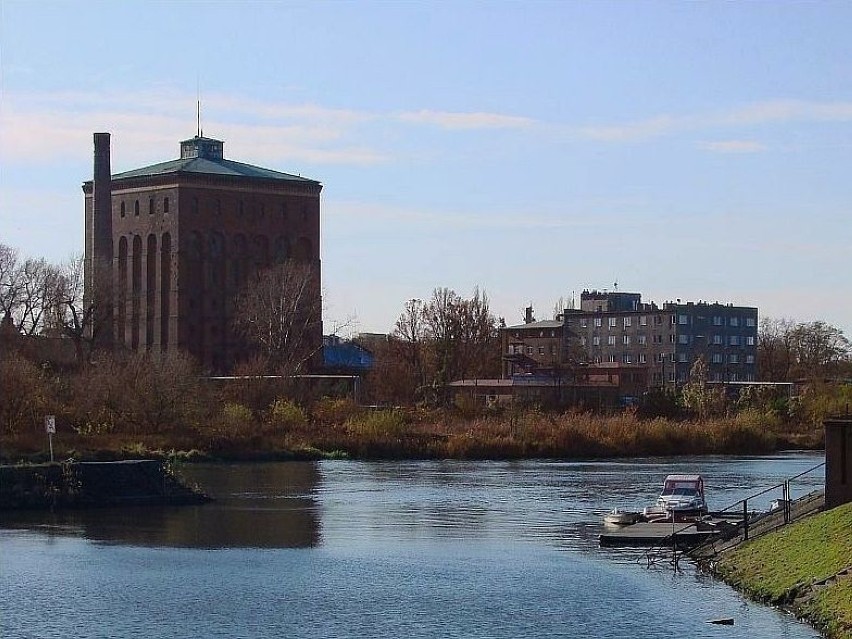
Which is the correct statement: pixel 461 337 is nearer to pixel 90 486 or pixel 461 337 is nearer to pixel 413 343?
pixel 413 343

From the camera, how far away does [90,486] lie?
6431cm

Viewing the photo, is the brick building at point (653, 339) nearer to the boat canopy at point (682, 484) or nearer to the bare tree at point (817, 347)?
the bare tree at point (817, 347)

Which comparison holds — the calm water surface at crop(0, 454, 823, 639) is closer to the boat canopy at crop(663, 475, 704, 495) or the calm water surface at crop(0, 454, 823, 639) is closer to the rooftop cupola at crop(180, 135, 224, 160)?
the boat canopy at crop(663, 475, 704, 495)

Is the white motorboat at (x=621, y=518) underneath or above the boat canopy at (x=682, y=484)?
underneath

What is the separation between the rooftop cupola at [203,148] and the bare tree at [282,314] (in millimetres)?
17110

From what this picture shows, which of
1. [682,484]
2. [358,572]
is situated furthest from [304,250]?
[358,572]

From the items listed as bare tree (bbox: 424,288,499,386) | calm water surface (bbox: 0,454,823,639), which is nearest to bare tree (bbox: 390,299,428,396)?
bare tree (bbox: 424,288,499,386)

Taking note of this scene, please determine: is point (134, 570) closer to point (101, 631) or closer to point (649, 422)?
point (101, 631)

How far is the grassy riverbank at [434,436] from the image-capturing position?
316 feet

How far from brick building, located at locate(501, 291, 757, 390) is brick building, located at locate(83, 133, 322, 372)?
45.4 metres

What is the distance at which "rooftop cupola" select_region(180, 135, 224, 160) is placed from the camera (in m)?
151

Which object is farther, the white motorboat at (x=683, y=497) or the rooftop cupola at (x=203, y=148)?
the rooftop cupola at (x=203, y=148)

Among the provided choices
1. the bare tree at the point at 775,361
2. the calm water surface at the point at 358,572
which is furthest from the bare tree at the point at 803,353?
the calm water surface at the point at 358,572

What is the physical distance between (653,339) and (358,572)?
146 metres
